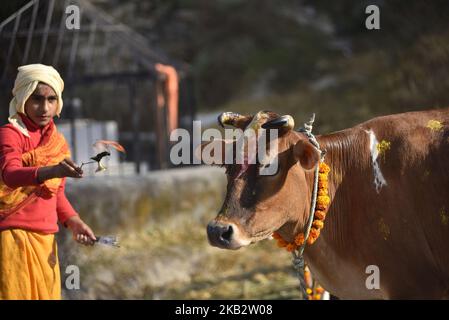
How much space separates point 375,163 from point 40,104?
6.36 feet

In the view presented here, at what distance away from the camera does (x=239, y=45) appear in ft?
75.7

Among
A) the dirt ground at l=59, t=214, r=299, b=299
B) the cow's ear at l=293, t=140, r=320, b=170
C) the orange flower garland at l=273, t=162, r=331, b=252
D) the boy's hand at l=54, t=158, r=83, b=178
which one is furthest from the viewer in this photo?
the dirt ground at l=59, t=214, r=299, b=299

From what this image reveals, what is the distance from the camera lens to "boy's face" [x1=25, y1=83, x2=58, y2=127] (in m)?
3.99

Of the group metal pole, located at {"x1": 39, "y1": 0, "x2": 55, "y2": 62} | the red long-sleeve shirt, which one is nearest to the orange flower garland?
the red long-sleeve shirt

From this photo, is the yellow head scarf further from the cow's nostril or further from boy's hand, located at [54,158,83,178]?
the cow's nostril

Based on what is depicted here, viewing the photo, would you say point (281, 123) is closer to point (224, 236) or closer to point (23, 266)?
point (224, 236)

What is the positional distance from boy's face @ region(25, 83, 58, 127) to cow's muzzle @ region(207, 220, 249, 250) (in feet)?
3.75

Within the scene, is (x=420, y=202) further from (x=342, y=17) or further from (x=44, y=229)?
(x=342, y=17)

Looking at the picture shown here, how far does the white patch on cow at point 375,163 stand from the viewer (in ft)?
13.4

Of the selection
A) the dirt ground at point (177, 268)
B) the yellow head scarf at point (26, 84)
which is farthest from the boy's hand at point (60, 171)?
the dirt ground at point (177, 268)

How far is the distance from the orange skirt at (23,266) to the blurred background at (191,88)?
2.62 m
